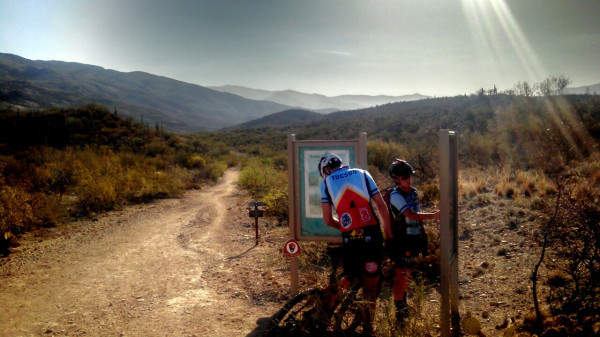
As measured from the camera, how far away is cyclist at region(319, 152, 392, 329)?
360cm

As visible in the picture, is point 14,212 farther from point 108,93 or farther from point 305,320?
point 108,93

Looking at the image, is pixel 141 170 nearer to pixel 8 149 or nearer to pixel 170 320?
pixel 8 149

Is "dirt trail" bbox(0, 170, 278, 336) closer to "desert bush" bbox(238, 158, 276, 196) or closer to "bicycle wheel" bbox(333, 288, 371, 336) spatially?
"bicycle wheel" bbox(333, 288, 371, 336)

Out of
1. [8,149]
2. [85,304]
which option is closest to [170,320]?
[85,304]

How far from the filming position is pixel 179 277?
6277 millimetres

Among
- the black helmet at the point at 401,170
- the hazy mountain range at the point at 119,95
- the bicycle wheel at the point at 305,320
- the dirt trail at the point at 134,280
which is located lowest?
the dirt trail at the point at 134,280

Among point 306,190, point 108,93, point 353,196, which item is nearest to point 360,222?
point 353,196

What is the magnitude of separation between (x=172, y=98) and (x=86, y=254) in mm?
177963

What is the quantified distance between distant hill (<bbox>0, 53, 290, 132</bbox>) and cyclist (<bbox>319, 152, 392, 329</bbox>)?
234 ft

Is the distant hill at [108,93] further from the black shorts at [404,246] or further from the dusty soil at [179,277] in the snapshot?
the black shorts at [404,246]

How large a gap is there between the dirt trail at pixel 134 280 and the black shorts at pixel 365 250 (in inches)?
63.3

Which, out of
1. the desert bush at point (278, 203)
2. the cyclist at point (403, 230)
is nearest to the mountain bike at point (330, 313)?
the cyclist at point (403, 230)

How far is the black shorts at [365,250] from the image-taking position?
11.8 feet

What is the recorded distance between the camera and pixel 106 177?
1352 centimetres
